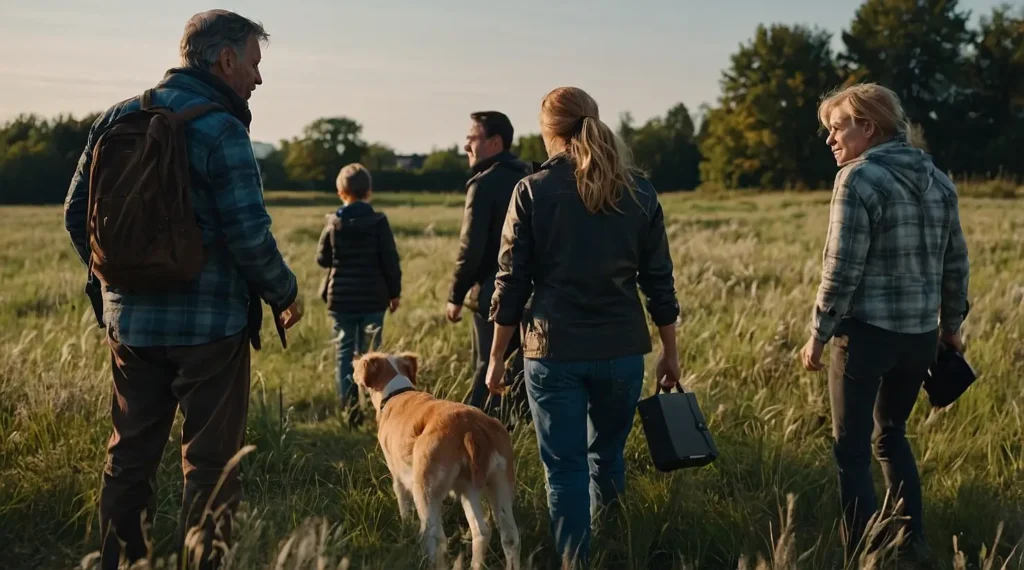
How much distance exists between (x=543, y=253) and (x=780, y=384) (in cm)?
310

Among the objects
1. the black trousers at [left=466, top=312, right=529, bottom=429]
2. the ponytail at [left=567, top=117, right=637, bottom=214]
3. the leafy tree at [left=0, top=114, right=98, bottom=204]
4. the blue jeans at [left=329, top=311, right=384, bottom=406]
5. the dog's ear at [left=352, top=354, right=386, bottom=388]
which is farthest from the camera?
the leafy tree at [left=0, top=114, right=98, bottom=204]

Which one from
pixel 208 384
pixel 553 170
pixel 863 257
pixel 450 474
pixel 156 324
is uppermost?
pixel 553 170

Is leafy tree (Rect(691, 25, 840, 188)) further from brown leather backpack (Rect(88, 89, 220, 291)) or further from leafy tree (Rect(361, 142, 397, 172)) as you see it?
brown leather backpack (Rect(88, 89, 220, 291))

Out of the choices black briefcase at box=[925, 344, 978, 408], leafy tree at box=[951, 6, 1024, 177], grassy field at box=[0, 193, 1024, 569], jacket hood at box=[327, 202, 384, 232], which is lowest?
grassy field at box=[0, 193, 1024, 569]

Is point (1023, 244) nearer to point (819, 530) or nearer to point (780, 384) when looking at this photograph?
point (780, 384)

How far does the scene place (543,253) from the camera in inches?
137

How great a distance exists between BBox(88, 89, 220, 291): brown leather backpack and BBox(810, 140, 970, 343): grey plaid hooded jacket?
2.51 metres

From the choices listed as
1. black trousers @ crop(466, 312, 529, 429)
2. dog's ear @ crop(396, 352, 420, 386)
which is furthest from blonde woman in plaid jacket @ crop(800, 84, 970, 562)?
dog's ear @ crop(396, 352, 420, 386)

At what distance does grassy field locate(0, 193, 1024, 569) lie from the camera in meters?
3.79

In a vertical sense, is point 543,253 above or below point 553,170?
below

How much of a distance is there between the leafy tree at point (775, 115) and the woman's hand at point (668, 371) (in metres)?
53.3

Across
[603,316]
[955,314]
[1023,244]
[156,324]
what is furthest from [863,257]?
[1023,244]

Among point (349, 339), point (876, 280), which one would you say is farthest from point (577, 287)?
point (349, 339)

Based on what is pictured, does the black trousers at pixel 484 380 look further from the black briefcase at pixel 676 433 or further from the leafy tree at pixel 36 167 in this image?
the leafy tree at pixel 36 167
